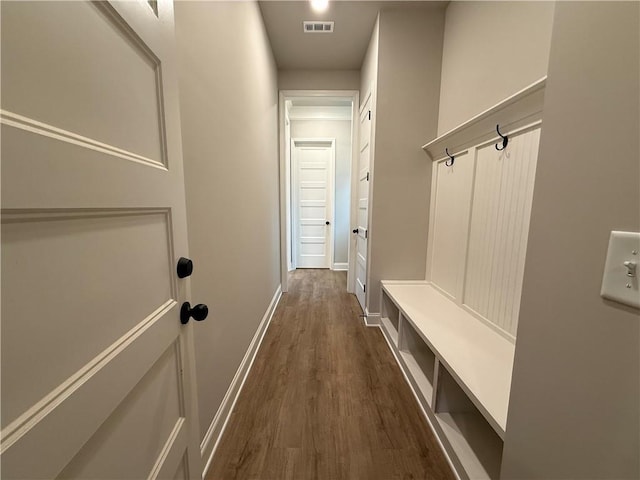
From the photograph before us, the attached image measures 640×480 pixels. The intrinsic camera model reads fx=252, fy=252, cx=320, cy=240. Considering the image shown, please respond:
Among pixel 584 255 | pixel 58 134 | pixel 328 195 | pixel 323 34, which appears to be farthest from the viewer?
pixel 328 195

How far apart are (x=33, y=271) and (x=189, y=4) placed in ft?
3.70

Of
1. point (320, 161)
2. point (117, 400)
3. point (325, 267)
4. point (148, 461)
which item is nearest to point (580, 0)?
point (117, 400)

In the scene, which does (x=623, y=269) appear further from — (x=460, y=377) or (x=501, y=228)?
(x=501, y=228)

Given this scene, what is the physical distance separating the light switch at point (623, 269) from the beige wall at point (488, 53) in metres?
1.18

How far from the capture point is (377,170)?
2.27 metres

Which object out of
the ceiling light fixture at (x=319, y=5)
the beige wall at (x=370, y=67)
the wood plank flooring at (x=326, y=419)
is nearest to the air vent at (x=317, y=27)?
the ceiling light fixture at (x=319, y=5)

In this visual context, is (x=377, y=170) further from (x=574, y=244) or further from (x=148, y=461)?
(x=148, y=461)

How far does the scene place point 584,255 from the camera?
0.48 meters

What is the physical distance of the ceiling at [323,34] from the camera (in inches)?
81.4

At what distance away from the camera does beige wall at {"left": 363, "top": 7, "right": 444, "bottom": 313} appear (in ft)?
6.98

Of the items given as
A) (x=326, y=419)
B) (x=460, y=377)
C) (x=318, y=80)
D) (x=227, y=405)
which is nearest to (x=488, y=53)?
(x=460, y=377)

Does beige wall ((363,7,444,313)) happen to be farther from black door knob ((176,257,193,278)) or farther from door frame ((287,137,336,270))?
door frame ((287,137,336,270))

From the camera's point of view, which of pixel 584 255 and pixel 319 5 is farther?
pixel 319 5

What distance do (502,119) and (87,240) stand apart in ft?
5.77
